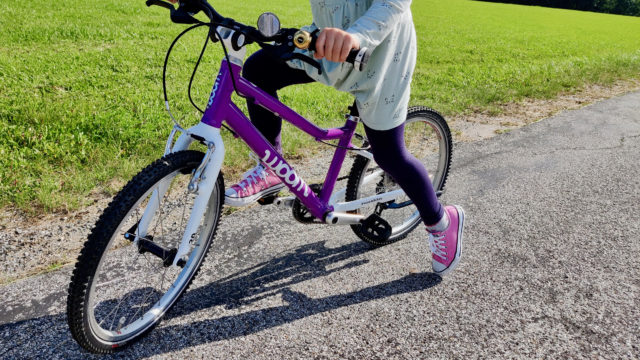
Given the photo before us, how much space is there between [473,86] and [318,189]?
5.33 metres

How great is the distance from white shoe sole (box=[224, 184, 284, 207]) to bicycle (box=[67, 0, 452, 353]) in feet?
0.13

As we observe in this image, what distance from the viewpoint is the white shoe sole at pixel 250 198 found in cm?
221

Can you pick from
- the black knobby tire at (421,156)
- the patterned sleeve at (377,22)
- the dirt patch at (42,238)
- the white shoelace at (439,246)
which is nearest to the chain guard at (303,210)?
the black knobby tire at (421,156)

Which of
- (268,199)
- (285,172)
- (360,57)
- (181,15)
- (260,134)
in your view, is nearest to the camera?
(360,57)

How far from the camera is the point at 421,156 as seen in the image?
3365mm

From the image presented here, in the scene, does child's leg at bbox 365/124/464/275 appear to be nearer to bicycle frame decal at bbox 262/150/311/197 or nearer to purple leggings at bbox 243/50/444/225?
purple leggings at bbox 243/50/444/225

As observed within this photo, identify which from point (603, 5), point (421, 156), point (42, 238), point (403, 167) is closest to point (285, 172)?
point (403, 167)

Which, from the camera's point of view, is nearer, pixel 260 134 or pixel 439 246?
pixel 260 134

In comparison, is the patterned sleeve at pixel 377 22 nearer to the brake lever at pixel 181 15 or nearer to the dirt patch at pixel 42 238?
the brake lever at pixel 181 15

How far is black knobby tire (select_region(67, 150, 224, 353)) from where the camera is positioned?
1.73 m

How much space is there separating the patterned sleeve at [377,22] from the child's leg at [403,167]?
0.50 metres

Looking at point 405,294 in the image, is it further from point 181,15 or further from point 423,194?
point 181,15

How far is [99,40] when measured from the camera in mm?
7895

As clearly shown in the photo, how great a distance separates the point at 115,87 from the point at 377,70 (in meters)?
4.27
